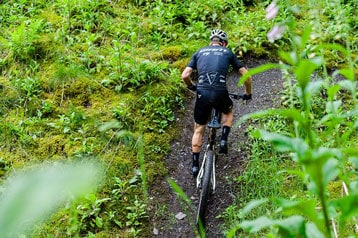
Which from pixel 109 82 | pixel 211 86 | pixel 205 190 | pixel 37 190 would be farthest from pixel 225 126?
pixel 37 190

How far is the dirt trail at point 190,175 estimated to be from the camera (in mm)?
4654

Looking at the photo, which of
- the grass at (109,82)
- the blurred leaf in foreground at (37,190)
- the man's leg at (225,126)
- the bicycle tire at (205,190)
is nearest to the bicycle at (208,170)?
the bicycle tire at (205,190)

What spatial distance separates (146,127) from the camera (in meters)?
5.87

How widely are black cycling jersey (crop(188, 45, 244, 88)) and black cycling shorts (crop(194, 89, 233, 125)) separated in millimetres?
76

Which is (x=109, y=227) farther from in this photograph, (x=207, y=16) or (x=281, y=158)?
(x=207, y=16)

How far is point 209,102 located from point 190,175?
39.2 inches

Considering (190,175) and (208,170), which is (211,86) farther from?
(190,175)

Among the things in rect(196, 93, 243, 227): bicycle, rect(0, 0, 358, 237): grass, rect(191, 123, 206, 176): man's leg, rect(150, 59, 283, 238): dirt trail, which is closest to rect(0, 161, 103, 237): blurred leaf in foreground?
rect(150, 59, 283, 238): dirt trail

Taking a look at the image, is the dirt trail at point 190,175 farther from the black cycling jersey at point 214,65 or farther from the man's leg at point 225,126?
the black cycling jersey at point 214,65

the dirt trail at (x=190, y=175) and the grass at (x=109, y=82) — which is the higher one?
the grass at (x=109, y=82)

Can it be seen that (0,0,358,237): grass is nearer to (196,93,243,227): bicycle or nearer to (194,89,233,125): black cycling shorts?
(196,93,243,227): bicycle

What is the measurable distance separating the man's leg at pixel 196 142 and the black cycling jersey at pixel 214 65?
496 mm

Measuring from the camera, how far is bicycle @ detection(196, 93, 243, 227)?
445cm

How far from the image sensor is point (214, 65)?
4.84m
